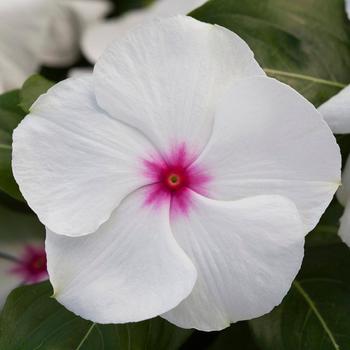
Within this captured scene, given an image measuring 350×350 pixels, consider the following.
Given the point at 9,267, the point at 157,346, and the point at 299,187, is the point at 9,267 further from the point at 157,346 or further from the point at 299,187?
the point at 299,187

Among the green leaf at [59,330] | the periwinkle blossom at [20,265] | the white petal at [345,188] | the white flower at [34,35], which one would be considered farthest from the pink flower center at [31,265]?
the white petal at [345,188]

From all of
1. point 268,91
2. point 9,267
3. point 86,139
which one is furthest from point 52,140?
point 9,267

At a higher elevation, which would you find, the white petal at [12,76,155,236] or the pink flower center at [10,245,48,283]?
the white petal at [12,76,155,236]

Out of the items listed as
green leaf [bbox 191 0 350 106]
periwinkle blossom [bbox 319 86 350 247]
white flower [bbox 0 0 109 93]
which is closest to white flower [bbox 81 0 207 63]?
white flower [bbox 0 0 109 93]

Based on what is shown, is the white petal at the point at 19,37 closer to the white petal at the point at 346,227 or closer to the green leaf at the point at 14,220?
the green leaf at the point at 14,220

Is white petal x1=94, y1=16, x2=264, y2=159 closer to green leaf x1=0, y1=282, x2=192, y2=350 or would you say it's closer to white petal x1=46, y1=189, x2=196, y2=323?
white petal x1=46, y1=189, x2=196, y2=323

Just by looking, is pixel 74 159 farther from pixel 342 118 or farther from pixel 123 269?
pixel 342 118

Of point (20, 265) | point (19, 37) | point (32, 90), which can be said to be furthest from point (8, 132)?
point (19, 37)
